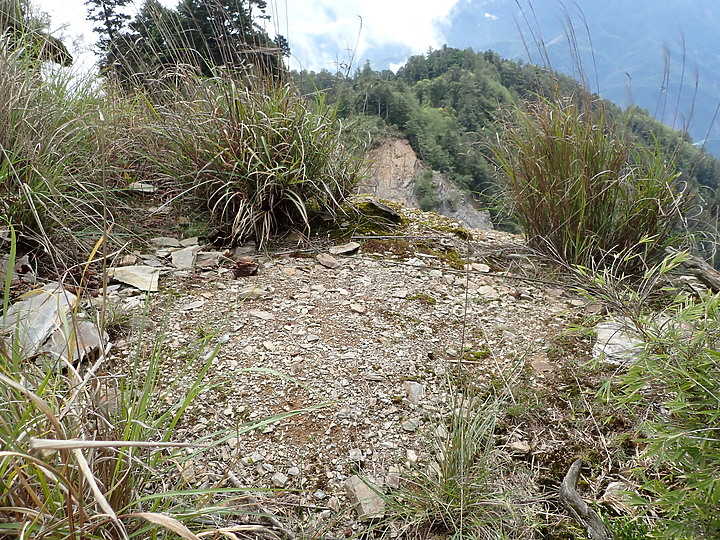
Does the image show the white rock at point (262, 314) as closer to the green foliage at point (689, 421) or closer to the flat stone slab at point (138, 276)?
the flat stone slab at point (138, 276)

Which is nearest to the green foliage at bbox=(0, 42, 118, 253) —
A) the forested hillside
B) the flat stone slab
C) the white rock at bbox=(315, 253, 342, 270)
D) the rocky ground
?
the flat stone slab

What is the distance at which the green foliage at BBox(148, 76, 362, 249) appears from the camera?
2639 millimetres

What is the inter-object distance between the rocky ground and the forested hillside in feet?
2.45

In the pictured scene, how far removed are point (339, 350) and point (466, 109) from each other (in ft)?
23.4

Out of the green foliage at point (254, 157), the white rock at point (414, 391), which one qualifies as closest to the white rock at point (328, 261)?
the green foliage at point (254, 157)

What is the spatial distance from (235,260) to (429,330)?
1.08m

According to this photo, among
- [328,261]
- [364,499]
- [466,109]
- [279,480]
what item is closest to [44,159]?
[328,261]

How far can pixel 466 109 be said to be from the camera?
8.13 m

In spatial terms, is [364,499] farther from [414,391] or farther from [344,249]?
[344,249]

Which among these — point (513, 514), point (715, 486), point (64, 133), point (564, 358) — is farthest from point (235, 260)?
point (715, 486)

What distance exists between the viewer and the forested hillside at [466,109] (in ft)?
8.55

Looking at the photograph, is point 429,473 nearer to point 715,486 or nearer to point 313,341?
point 715,486

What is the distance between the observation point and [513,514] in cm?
115

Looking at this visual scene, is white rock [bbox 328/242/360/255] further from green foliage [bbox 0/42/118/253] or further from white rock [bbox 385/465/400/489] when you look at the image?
white rock [bbox 385/465/400/489]
